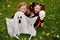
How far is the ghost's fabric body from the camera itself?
182 inches

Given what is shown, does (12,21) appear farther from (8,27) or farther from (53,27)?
(53,27)

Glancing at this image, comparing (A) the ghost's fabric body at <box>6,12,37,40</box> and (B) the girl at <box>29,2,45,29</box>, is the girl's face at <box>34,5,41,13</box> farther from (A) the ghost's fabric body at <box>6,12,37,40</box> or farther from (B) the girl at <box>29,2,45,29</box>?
(A) the ghost's fabric body at <box>6,12,37,40</box>

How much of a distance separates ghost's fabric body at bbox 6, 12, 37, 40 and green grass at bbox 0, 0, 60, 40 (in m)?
0.10

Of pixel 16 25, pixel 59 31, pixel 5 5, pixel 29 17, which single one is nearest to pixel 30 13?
pixel 29 17

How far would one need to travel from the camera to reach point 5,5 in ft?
18.7

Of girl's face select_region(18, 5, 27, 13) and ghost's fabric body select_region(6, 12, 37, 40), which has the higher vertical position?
girl's face select_region(18, 5, 27, 13)

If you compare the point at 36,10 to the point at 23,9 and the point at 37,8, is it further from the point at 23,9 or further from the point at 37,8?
the point at 23,9

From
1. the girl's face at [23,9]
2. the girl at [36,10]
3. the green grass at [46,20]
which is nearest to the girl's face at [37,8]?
the girl at [36,10]

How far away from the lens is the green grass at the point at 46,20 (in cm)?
466

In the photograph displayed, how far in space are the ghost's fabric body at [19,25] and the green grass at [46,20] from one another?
104mm

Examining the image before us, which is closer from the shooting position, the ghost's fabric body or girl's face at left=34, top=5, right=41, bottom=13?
the ghost's fabric body

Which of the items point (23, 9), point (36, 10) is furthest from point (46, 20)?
point (23, 9)

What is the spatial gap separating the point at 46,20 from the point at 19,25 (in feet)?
2.55

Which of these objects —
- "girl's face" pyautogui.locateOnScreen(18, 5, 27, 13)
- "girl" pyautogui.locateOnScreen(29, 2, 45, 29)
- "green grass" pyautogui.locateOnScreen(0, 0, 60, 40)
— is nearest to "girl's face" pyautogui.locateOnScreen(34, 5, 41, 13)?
"girl" pyautogui.locateOnScreen(29, 2, 45, 29)
